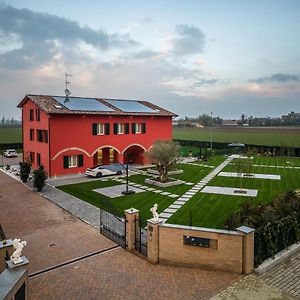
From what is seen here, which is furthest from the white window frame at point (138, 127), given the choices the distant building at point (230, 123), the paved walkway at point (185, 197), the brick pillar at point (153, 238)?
the distant building at point (230, 123)

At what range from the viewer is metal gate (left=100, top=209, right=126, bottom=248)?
45.2 feet

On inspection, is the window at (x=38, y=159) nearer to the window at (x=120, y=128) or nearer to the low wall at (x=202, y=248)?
the window at (x=120, y=128)

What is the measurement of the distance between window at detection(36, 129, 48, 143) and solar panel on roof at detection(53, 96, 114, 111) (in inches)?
140

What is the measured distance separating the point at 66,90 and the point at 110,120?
6.02 meters

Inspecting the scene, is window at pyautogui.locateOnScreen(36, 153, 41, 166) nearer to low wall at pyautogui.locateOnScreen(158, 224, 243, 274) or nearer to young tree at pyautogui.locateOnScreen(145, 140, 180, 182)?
young tree at pyautogui.locateOnScreen(145, 140, 180, 182)

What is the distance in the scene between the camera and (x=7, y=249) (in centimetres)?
1038

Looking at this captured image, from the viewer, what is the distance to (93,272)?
1109 centimetres

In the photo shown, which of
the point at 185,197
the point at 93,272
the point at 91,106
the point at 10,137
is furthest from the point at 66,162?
the point at 10,137

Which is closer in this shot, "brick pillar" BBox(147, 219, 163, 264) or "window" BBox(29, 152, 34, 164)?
"brick pillar" BBox(147, 219, 163, 264)

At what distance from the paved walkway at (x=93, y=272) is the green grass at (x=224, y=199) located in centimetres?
494

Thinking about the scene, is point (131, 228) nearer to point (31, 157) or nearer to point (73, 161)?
point (73, 161)

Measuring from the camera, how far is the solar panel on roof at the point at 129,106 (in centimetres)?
3669

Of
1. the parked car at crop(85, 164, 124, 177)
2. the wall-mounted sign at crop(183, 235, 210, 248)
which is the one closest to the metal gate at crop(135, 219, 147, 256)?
the wall-mounted sign at crop(183, 235, 210, 248)

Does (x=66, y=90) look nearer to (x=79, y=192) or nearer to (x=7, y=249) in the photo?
(x=79, y=192)
